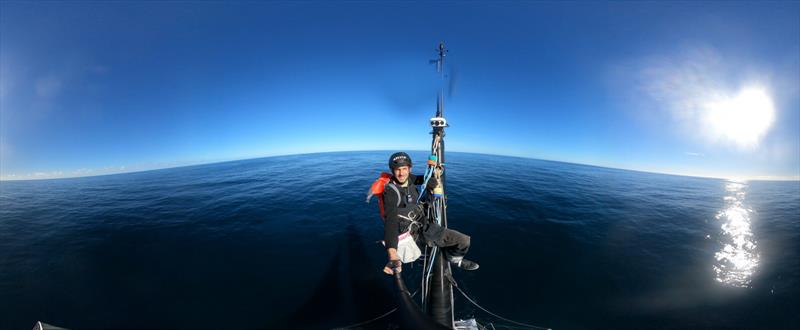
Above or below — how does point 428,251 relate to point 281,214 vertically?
above

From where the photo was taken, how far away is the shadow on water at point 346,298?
7129 mm

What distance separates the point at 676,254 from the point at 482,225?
30.3 ft

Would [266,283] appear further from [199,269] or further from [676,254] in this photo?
[676,254]

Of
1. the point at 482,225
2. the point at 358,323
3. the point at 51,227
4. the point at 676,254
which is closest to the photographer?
the point at 358,323

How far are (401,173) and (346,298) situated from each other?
19.5 ft

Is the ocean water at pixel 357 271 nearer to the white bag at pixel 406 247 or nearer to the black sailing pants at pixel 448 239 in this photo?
the white bag at pixel 406 247

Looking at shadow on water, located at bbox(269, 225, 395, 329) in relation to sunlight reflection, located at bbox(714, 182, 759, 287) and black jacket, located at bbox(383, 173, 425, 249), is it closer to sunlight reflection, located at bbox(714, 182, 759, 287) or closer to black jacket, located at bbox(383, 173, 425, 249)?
black jacket, located at bbox(383, 173, 425, 249)

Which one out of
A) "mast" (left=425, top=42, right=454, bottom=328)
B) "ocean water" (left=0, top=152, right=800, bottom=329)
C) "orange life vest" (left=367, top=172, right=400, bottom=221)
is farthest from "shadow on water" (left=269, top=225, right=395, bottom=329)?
"orange life vest" (left=367, top=172, right=400, bottom=221)

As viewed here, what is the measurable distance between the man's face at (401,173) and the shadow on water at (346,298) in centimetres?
504

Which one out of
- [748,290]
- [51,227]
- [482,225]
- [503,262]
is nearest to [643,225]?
[748,290]

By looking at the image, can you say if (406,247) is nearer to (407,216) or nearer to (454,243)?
(407,216)

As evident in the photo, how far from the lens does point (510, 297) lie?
7891 millimetres

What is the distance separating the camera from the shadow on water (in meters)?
7.13

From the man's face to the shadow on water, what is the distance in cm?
504
